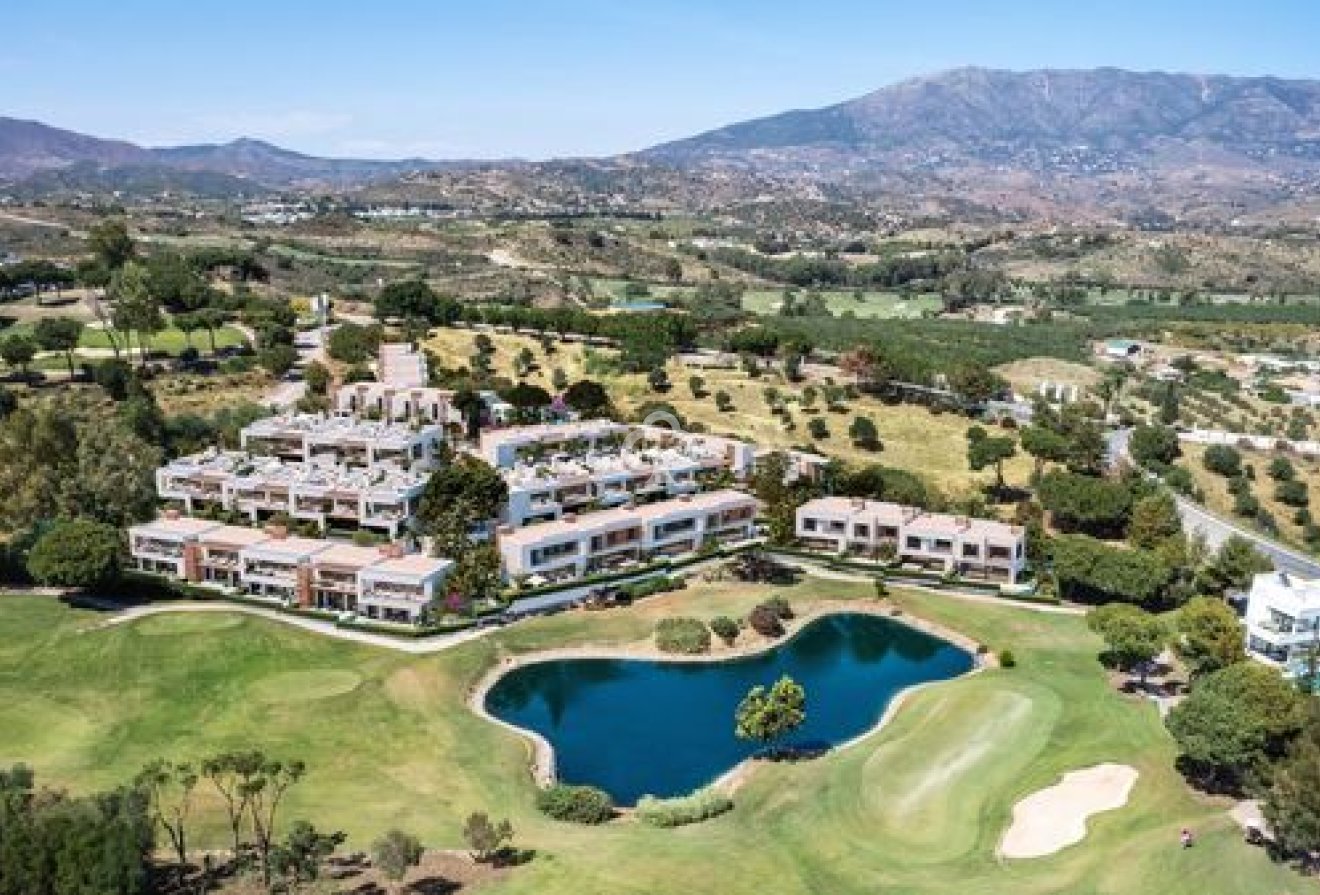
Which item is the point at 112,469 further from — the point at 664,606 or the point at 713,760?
the point at 713,760

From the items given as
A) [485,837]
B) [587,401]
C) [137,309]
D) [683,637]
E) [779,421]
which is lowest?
[683,637]

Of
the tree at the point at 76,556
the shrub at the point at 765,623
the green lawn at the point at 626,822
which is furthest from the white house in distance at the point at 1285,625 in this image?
the tree at the point at 76,556

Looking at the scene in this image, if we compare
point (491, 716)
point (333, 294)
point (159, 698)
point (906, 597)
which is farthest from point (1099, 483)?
point (333, 294)

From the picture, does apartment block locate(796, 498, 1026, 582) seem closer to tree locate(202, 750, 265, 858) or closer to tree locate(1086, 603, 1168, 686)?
tree locate(1086, 603, 1168, 686)

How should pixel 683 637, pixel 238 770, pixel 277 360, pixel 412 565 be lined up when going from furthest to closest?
pixel 277 360, pixel 412 565, pixel 683 637, pixel 238 770

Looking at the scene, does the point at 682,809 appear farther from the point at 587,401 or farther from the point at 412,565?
the point at 587,401

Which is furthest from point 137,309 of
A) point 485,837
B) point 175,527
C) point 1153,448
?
point 1153,448

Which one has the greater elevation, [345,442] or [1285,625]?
[345,442]

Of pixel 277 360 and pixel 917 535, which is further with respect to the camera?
pixel 277 360
